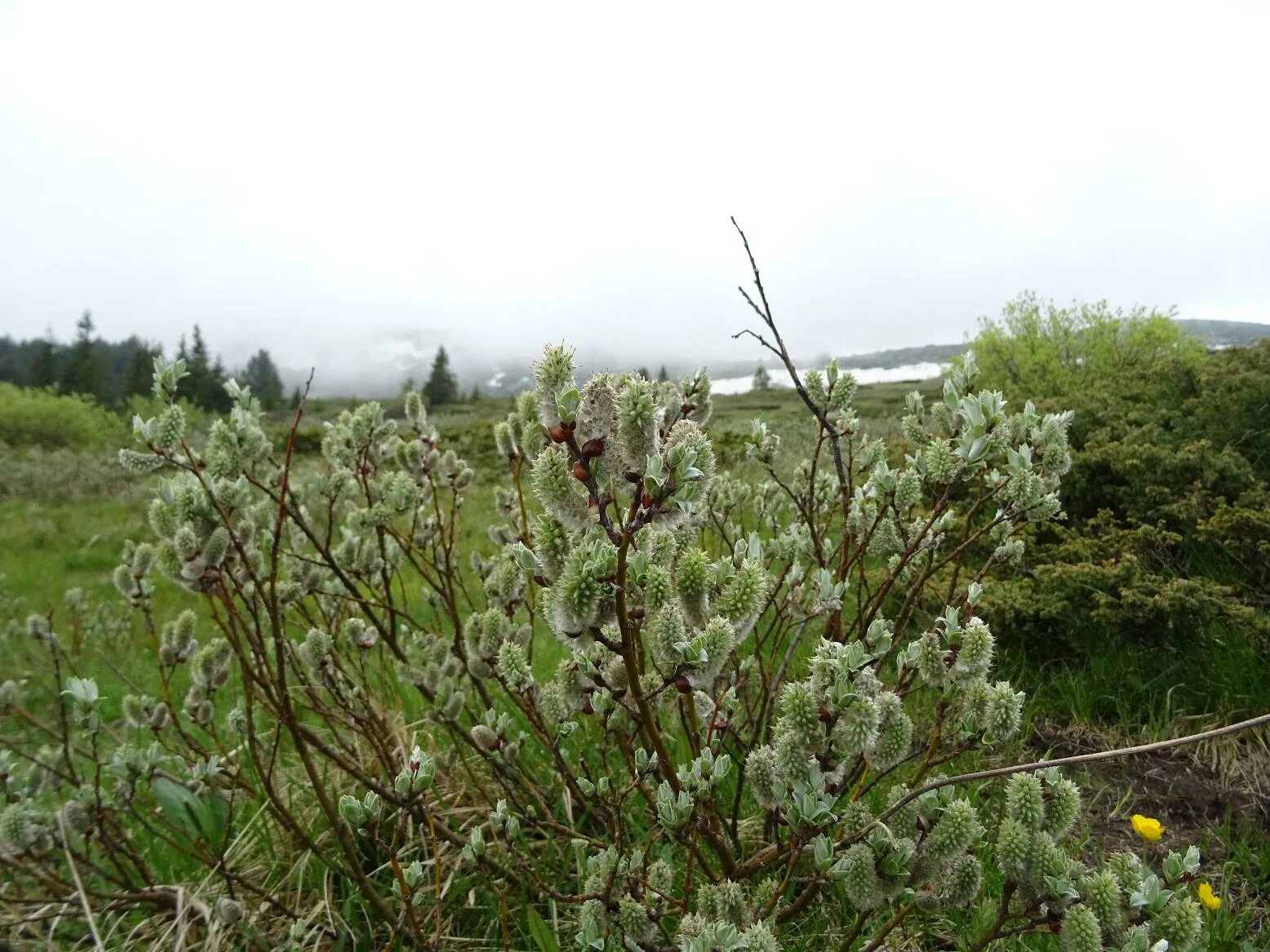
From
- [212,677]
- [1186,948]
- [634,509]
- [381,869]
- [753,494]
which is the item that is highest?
[634,509]

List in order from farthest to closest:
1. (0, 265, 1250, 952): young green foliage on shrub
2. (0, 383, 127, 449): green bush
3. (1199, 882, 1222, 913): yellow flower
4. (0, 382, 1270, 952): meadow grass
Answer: (0, 383, 127, 449): green bush < (0, 382, 1270, 952): meadow grass < (1199, 882, 1222, 913): yellow flower < (0, 265, 1250, 952): young green foliage on shrub

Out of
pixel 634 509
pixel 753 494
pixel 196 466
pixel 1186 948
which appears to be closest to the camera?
pixel 634 509

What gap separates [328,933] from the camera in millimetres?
2088

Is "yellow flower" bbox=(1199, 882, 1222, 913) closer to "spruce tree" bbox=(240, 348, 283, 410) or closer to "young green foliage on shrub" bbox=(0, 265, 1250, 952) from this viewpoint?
"young green foliage on shrub" bbox=(0, 265, 1250, 952)

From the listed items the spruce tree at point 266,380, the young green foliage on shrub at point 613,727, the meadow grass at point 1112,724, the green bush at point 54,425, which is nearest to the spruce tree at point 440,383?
the spruce tree at point 266,380

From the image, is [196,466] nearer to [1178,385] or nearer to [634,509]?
[634,509]

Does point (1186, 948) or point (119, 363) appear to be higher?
point (119, 363)

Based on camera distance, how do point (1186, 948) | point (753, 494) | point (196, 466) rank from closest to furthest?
point (1186, 948)
point (196, 466)
point (753, 494)

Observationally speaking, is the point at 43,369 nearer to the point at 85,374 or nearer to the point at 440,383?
the point at 85,374

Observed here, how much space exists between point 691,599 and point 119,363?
149m

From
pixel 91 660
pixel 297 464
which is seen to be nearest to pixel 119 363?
pixel 297 464

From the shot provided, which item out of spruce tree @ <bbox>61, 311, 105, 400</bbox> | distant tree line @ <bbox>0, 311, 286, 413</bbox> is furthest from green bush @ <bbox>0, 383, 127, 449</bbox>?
spruce tree @ <bbox>61, 311, 105, 400</bbox>

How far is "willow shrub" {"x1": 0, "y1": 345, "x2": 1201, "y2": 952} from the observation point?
4.12 ft

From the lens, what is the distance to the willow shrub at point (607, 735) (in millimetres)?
1256
